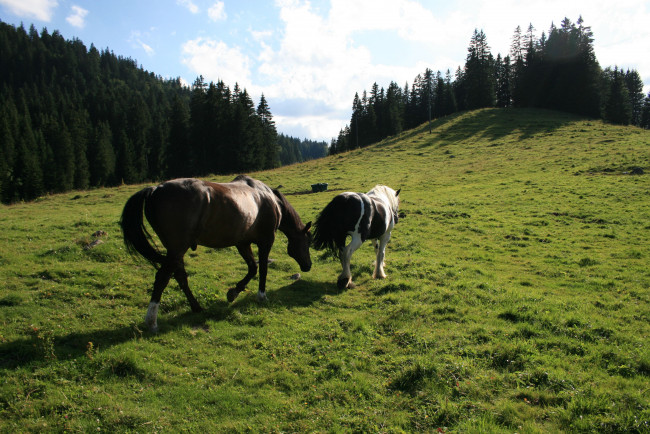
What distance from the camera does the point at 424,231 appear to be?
1497 centimetres

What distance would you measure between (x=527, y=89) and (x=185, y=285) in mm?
77016

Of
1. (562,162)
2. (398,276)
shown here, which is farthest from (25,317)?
(562,162)

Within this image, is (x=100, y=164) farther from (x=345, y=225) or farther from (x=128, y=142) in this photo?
(x=345, y=225)

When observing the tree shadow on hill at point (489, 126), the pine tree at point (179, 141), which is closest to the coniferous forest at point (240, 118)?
the pine tree at point (179, 141)

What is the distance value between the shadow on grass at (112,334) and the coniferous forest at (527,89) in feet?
170

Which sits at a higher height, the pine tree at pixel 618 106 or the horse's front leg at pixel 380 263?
the pine tree at pixel 618 106

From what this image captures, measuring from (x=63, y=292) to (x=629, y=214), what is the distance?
68.8 feet

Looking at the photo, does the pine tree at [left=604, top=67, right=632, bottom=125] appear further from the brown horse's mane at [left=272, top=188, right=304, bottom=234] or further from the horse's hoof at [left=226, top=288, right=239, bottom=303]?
the horse's hoof at [left=226, top=288, right=239, bottom=303]

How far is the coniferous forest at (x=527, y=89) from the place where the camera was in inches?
2297

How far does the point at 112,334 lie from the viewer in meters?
5.29

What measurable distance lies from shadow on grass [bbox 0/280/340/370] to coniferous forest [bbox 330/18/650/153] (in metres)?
51.8

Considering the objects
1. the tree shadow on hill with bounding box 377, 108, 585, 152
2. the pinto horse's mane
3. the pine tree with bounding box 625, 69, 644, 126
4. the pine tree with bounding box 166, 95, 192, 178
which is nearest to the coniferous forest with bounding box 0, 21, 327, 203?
the pine tree with bounding box 166, 95, 192, 178

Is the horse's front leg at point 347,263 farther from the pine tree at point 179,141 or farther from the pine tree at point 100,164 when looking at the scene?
the pine tree at point 100,164

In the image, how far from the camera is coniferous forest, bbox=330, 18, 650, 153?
5834 centimetres
